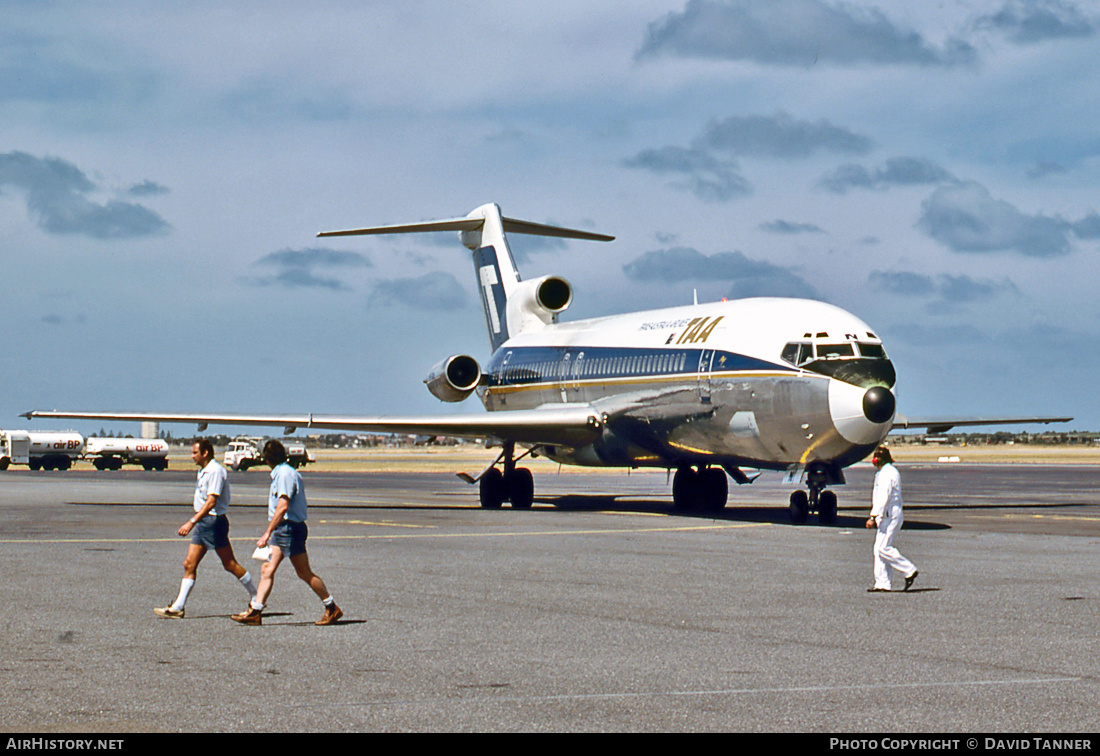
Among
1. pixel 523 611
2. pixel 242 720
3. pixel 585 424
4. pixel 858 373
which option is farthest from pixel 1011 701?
pixel 585 424

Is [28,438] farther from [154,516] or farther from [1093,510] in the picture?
[1093,510]

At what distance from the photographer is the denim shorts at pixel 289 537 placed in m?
12.9

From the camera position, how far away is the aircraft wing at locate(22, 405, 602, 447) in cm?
3284

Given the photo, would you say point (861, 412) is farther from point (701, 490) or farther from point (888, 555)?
point (888, 555)

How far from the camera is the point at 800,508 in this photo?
27094 mm

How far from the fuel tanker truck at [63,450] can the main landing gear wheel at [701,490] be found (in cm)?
6043

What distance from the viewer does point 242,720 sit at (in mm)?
8234

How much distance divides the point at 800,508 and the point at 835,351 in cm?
331

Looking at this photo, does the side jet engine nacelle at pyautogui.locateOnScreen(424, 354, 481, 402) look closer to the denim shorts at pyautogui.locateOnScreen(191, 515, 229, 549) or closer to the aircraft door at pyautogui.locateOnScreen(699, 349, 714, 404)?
the aircraft door at pyautogui.locateOnScreen(699, 349, 714, 404)

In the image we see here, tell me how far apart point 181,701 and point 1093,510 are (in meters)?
28.5

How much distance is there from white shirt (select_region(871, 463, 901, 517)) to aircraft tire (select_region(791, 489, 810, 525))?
11005mm

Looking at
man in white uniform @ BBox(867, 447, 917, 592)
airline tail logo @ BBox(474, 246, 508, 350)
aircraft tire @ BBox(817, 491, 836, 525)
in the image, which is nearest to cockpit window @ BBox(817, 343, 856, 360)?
aircraft tire @ BBox(817, 491, 836, 525)

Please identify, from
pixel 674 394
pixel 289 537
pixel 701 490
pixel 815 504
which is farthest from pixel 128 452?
pixel 289 537

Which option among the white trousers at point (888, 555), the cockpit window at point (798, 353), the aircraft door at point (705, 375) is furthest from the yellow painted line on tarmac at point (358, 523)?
the white trousers at point (888, 555)
